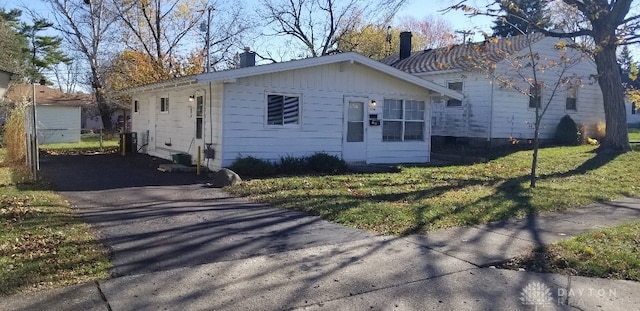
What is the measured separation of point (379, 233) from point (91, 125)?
54.4 metres

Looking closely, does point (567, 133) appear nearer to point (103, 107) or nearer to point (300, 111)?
point (300, 111)

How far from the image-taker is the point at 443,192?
10039 millimetres

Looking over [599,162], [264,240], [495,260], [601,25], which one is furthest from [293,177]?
[601,25]

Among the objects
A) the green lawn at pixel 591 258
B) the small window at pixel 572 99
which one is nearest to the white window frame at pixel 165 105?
the green lawn at pixel 591 258

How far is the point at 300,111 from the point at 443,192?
522 cm

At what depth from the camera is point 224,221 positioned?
706cm

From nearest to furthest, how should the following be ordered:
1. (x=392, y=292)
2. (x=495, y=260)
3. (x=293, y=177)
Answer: (x=392, y=292)
(x=495, y=260)
(x=293, y=177)

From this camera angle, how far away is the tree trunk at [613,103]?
56.0 feet

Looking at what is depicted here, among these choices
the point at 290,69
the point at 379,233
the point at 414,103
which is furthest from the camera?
the point at 414,103

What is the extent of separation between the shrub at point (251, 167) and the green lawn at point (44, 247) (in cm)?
459

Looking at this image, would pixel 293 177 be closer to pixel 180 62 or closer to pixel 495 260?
pixel 495 260

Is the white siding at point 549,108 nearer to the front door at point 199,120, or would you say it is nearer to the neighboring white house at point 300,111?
the neighboring white house at point 300,111
